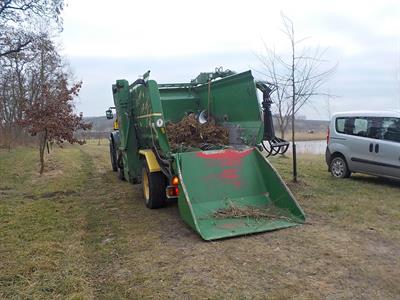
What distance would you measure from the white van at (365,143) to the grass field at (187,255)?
4.09ft

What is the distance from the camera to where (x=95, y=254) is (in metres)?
5.59

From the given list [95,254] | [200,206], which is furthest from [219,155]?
[95,254]

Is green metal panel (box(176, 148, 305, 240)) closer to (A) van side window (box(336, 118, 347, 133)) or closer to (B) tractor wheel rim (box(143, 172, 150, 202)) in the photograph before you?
(B) tractor wheel rim (box(143, 172, 150, 202))

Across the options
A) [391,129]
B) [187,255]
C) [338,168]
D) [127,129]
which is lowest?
[187,255]

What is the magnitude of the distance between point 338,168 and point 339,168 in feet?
0.14

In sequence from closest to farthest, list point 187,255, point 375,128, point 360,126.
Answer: point 187,255 → point 375,128 → point 360,126

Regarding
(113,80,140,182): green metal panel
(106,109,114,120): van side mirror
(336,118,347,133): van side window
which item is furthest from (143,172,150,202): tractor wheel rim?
(336,118,347,133): van side window

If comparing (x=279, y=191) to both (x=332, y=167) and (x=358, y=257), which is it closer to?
(x=358, y=257)

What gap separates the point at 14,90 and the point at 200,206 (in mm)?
31167

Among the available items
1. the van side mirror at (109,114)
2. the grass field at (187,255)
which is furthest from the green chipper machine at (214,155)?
the van side mirror at (109,114)

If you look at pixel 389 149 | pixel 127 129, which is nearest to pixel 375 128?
pixel 389 149

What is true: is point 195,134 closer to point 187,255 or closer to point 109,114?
point 187,255

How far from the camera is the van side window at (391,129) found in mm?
9773

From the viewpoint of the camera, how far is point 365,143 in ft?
34.2
